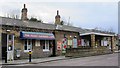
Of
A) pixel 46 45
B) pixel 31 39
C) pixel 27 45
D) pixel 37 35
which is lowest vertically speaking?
pixel 46 45

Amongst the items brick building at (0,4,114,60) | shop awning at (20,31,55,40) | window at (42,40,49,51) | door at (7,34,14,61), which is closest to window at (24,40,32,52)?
brick building at (0,4,114,60)

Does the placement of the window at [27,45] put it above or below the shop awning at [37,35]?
below

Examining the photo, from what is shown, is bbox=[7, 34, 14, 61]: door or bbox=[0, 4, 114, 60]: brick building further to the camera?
bbox=[0, 4, 114, 60]: brick building

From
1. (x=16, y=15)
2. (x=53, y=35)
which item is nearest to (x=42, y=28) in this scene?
(x=53, y=35)

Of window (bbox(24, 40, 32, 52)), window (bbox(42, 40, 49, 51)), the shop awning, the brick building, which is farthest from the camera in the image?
window (bbox(42, 40, 49, 51))

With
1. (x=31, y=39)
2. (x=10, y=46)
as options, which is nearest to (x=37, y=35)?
(x=31, y=39)

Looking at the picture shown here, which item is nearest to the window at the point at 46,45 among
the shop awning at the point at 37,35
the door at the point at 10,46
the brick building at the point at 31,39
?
the brick building at the point at 31,39

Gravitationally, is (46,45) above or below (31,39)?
below

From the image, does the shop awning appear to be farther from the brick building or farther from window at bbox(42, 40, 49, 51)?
window at bbox(42, 40, 49, 51)

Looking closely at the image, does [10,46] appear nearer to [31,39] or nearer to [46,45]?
[31,39]

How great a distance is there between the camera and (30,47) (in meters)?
31.0

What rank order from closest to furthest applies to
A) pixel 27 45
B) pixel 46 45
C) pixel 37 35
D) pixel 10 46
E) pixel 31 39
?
pixel 10 46, pixel 27 45, pixel 31 39, pixel 37 35, pixel 46 45

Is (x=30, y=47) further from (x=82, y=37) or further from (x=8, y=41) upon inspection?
(x=82, y=37)

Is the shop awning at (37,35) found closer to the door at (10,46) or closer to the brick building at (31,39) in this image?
the brick building at (31,39)
